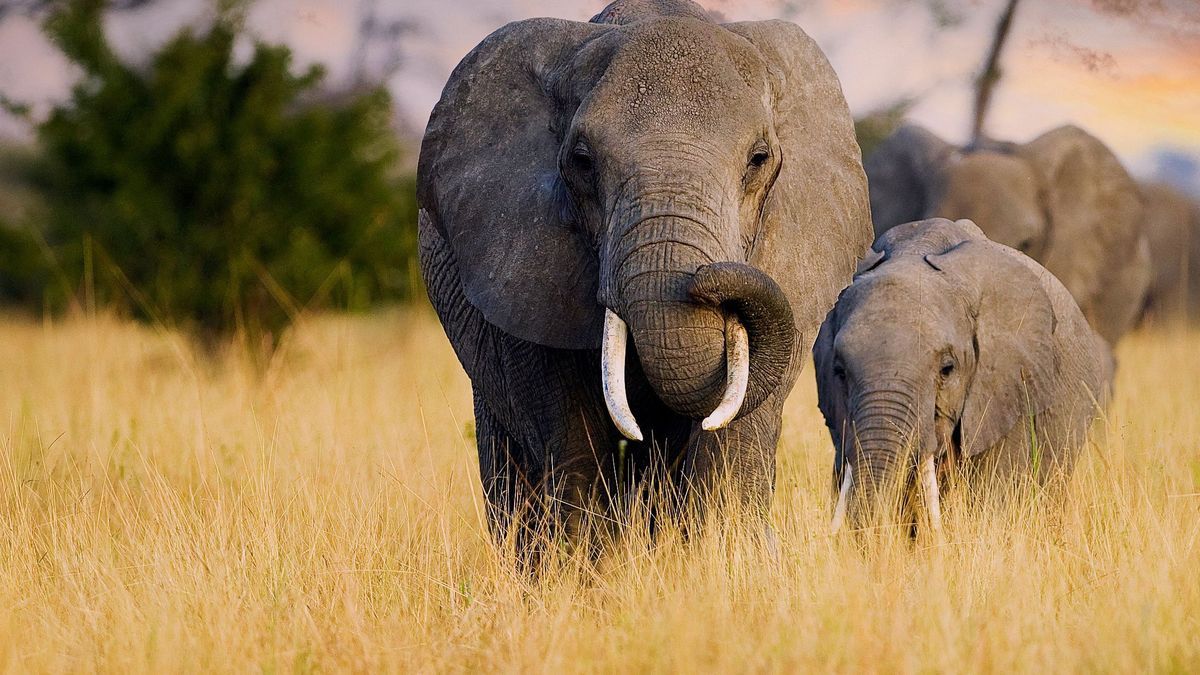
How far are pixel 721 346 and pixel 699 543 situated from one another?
107 centimetres

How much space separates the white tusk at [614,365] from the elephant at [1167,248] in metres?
17.8

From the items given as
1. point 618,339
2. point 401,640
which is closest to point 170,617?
point 401,640

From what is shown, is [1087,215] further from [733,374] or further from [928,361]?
[733,374]

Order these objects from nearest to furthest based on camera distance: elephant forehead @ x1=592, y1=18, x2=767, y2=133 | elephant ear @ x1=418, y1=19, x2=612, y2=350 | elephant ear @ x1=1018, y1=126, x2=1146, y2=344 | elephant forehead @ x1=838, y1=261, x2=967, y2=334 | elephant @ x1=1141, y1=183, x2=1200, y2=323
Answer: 1. elephant forehead @ x1=592, y1=18, x2=767, y2=133
2. elephant ear @ x1=418, y1=19, x2=612, y2=350
3. elephant forehead @ x1=838, y1=261, x2=967, y2=334
4. elephant ear @ x1=1018, y1=126, x2=1146, y2=344
5. elephant @ x1=1141, y1=183, x2=1200, y2=323

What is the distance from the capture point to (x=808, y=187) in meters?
5.12

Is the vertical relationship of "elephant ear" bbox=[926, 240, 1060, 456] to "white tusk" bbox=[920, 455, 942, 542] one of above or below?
above

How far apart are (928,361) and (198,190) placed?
963 cm

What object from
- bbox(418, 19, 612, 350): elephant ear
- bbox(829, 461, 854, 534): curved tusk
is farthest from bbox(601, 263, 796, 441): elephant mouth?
bbox(829, 461, 854, 534): curved tusk

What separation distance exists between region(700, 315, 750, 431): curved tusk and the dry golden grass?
54 centimetres

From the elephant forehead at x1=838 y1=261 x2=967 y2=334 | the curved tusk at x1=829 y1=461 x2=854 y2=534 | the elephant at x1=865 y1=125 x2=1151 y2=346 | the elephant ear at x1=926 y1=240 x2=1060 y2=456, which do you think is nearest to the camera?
the curved tusk at x1=829 y1=461 x2=854 y2=534

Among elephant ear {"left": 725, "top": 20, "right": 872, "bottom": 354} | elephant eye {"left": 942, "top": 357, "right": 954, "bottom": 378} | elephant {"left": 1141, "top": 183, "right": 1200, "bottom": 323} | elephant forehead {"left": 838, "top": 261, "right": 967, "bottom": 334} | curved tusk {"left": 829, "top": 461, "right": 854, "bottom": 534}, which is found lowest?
elephant {"left": 1141, "top": 183, "right": 1200, "bottom": 323}

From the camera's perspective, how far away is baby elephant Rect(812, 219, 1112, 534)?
6.58m

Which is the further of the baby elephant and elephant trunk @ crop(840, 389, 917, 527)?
the baby elephant

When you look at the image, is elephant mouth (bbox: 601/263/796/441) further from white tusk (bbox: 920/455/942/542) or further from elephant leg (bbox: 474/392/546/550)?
white tusk (bbox: 920/455/942/542)
